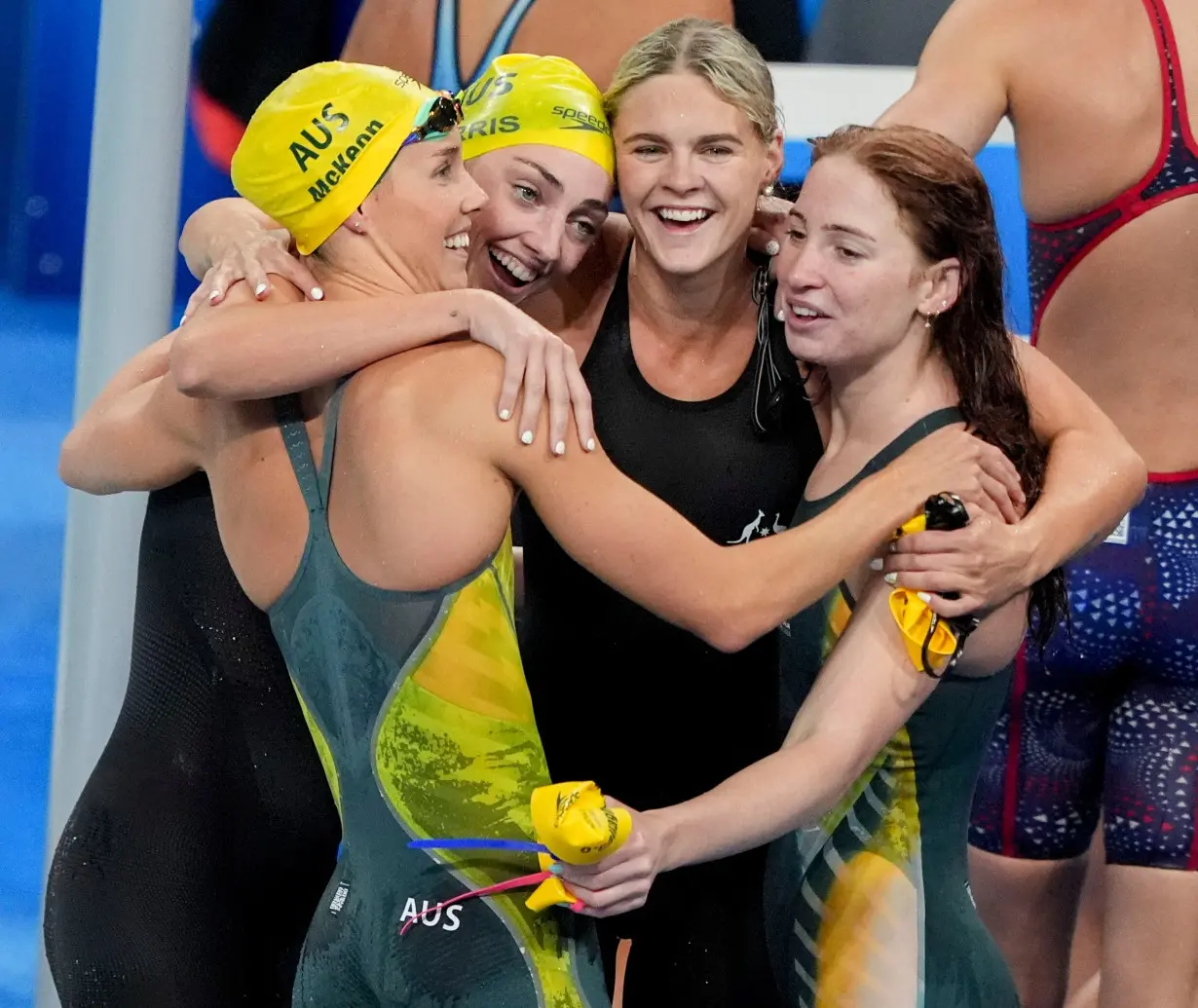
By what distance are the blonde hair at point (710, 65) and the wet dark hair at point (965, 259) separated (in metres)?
0.30

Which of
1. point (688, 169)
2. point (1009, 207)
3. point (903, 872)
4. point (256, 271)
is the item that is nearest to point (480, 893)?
point (903, 872)

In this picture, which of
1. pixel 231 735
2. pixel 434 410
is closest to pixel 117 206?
pixel 231 735

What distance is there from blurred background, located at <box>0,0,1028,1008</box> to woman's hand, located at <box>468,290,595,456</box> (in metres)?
1.89

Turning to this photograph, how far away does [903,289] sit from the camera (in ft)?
7.20

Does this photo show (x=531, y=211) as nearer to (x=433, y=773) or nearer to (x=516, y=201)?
(x=516, y=201)

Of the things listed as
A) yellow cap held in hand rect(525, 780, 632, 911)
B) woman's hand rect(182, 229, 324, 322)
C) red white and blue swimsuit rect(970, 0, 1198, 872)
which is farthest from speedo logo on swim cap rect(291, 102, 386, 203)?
red white and blue swimsuit rect(970, 0, 1198, 872)

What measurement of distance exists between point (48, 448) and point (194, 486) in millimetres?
2278

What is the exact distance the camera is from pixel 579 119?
2572 mm

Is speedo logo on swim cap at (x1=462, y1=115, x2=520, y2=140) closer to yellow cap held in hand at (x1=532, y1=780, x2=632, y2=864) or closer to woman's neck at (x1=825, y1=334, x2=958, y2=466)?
woman's neck at (x1=825, y1=334, x2=958, y2=466)

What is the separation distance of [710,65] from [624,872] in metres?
1.41

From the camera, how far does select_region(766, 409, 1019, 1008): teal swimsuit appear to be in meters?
2.10

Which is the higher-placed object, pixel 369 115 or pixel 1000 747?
pixel 369 115

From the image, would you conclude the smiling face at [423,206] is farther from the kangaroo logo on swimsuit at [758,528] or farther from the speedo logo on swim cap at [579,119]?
the kangaroo logo on swimsuit at [758,528]

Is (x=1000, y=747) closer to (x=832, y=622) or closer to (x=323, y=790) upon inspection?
(x=832, y=622)
